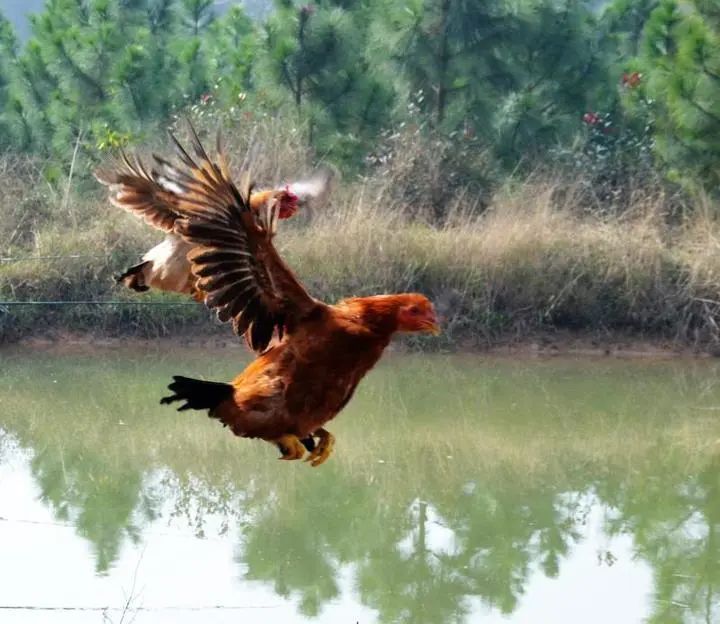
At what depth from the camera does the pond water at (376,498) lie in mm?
6012

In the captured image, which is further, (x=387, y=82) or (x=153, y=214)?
(x=387, y=82)

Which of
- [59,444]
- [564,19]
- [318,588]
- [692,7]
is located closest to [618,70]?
[564,19]

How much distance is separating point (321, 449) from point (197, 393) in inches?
16.5

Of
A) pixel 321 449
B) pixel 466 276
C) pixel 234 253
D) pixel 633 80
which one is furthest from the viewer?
pixel 633 80

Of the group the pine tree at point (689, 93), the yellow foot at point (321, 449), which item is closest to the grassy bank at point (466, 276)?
the pine tree at point (689, 93)

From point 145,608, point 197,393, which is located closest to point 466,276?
point 145,608

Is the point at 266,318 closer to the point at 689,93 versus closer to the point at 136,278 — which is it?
the point at 136,278

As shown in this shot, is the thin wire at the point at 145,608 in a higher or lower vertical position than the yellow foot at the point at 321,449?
lower

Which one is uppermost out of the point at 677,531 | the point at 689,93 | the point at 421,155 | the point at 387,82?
the point at 689,93

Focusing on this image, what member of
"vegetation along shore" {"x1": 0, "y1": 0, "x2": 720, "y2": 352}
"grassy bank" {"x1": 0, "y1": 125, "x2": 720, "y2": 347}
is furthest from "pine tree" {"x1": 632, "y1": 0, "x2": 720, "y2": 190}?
"grassy bank" {"x1": 0, "y1": 125, "x2": 720, "y2": 347}

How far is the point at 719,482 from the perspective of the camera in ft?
25.1

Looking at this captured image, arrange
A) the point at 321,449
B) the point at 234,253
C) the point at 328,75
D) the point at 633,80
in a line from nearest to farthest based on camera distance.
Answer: the point at 234,253, the point at 321,449, the point at 328,75, the point at 633,80

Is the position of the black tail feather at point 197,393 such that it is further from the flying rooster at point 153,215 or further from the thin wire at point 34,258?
the thin wire at point 34,258

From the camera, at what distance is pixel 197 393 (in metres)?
3.76
